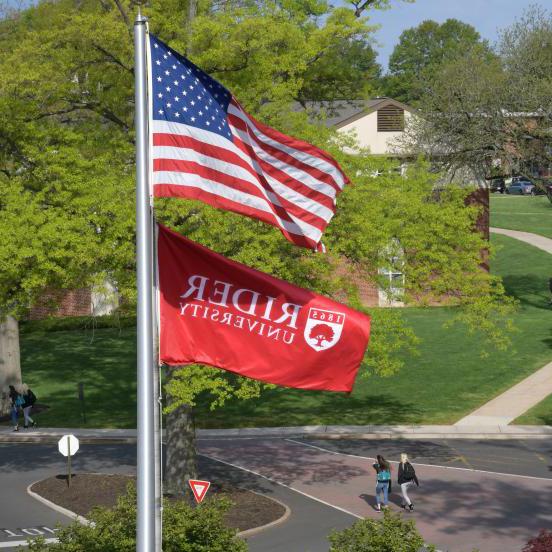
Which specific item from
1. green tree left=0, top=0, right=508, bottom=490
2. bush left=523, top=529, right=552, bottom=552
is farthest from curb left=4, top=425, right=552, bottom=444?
bush left=523, top=529, right=552, bottom=552

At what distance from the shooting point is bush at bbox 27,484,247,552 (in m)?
14.2

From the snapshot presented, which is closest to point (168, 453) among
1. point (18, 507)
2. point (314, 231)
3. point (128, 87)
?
point (18, 507)

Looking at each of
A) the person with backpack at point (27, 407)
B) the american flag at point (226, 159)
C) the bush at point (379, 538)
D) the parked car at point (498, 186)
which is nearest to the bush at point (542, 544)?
the bush at point (379, 538)


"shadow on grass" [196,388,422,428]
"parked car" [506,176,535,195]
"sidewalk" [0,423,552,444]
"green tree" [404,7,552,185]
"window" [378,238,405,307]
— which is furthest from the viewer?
"parked car" [506,176,535,195]

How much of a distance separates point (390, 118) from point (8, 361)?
27.4 metres

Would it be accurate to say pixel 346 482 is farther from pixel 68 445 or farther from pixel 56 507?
pixel 56 507

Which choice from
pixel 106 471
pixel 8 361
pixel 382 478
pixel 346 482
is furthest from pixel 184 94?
pixel 8 361

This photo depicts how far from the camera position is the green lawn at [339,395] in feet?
114

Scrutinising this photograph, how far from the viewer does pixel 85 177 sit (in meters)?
22.3

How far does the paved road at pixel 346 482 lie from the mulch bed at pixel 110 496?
0.44 meters

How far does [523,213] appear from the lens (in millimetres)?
83875

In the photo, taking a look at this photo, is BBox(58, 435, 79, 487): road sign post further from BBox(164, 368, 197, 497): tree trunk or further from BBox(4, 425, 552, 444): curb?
BBox(4, 425, 552, 444): curb

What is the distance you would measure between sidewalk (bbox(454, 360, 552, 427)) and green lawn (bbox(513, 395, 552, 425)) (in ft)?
0.69

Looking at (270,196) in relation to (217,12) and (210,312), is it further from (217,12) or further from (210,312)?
(217,12)
